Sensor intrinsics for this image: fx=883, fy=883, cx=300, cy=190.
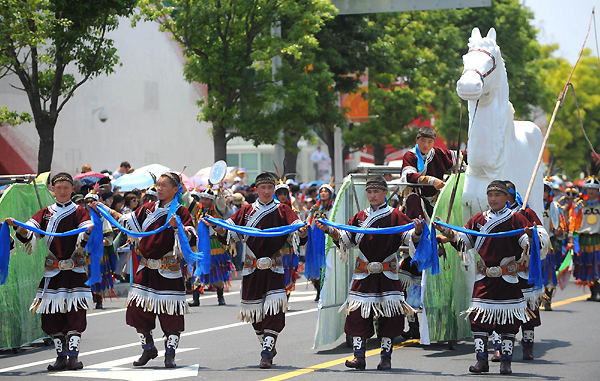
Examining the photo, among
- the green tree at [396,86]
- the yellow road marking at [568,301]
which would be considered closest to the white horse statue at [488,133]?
the yellow road marking at [568,301]

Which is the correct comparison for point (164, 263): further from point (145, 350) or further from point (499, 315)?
point (499, 315)

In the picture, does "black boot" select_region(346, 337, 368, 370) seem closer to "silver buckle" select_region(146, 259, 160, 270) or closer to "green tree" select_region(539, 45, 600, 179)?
"silver buckle" select_region(146, 259, 160, 270)

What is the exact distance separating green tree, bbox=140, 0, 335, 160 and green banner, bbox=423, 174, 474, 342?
12.1 metres

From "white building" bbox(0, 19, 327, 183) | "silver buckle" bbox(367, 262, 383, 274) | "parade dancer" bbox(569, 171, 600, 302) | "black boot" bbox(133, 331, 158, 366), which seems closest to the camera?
"silver buckle" bbox(367, 262, 383, 274)

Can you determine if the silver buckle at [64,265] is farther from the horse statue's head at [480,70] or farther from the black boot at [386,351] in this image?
the horse statue's head at [480,70]

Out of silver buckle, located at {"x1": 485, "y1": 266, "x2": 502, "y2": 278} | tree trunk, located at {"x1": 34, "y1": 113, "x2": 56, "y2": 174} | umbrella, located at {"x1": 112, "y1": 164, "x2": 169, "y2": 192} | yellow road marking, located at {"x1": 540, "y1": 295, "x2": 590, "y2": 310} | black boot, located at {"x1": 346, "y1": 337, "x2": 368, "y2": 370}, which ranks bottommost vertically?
yellow road marking, located at {"x1": 540, "y1": 295, "x2": 590, "y2": 310}

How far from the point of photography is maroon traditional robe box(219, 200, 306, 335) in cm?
857

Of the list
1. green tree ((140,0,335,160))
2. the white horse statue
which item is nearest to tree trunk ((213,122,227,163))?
green tree ((140,0,335,160))

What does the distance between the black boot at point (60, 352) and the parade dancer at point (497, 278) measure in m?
3.83

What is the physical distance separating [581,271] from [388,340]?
7549 millimetres

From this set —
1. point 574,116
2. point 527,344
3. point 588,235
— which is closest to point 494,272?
point 527,344

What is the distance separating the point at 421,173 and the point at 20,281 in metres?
4.69

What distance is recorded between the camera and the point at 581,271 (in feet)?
48.9

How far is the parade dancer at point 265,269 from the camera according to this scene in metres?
8.55
